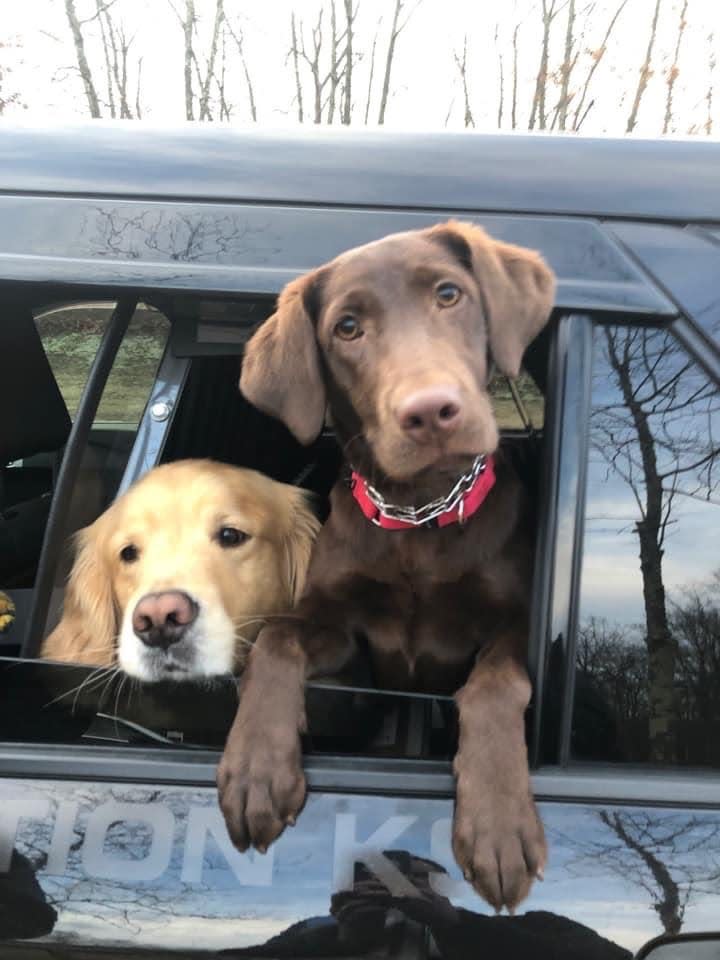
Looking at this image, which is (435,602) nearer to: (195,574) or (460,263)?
(195,574)

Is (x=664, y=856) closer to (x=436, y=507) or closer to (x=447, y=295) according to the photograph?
(x=436, y=507)

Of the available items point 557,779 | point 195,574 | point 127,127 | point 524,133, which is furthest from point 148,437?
point 557,779

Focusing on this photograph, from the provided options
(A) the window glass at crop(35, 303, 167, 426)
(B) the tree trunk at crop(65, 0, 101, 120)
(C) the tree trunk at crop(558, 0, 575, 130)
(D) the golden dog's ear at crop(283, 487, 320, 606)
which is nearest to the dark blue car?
(D) the golden dog's ear at crop(283, 487, 320, 606)

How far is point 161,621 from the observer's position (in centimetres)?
169

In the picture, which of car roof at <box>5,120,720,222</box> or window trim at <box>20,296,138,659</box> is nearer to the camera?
car roof at <box>5,120,720,222</box>

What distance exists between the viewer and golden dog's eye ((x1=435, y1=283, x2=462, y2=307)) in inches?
70.1

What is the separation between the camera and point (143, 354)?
247cm

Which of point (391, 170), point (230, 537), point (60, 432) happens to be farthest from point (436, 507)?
point (60, 432)

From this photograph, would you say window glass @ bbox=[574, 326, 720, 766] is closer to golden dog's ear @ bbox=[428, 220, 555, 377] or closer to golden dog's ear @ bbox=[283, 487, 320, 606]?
golden dog's ear @ bbox=[428, 220, 555, 377]

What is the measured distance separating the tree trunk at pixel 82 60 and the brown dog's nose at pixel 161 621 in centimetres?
1358

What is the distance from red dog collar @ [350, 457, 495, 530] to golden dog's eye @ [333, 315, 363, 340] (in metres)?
0.32

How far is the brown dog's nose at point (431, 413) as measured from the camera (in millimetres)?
1505

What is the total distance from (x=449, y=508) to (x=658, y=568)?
1.67 ft

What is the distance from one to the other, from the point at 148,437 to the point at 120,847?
1296 mm
